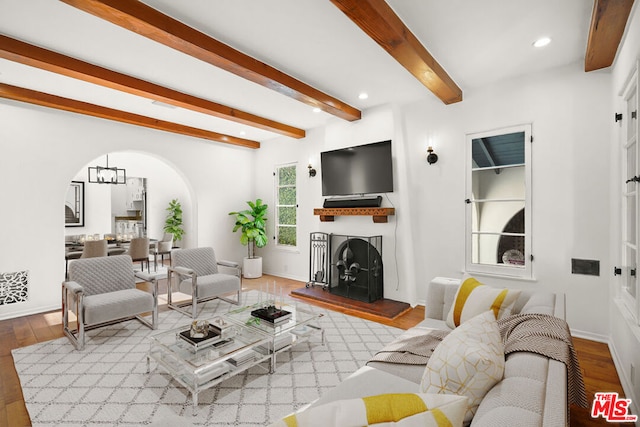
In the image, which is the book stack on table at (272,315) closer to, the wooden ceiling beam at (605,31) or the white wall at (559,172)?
the white wall at (559,172)

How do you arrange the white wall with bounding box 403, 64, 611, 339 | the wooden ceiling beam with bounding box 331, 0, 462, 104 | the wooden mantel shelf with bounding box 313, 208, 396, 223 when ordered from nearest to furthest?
the wooden ceiling beam with bounding box 331, 0, 462, 104
the white wall with bounding box 403, 64, 611, 339
the wooden mantel shelf with bounding box 313, 208, 396, 223

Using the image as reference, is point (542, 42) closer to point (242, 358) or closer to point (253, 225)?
point (242, 358)

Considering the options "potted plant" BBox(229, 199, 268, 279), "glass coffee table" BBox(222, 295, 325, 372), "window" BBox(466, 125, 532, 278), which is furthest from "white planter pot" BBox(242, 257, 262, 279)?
"window" BBox(466, 125, 532, 278)

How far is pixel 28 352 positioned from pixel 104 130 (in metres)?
3.12

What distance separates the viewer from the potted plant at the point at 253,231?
20.1ft

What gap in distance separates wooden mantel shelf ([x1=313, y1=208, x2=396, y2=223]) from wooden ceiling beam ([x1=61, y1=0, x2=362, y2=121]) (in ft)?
5.27

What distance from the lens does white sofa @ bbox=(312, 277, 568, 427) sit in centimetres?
88

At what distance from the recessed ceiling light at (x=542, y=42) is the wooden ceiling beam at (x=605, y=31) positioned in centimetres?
31

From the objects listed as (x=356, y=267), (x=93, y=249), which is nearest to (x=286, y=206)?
(x=356, y=267)

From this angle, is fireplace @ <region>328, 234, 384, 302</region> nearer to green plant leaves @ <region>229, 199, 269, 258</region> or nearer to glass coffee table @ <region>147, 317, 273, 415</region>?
green plant leaves @ <region>229, 199, 269, 258</region>

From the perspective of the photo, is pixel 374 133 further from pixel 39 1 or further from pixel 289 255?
pixel 39 1

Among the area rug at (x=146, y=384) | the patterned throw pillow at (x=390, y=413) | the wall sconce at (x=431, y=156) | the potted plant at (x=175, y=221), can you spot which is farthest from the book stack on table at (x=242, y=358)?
the potted plant at (x=175, y=221)

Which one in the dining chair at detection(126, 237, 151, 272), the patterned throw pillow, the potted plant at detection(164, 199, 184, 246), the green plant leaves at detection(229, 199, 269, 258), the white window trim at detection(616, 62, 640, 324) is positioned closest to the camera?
the patterned throw pillow

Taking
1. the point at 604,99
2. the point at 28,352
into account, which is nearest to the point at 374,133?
the point at 604,99
